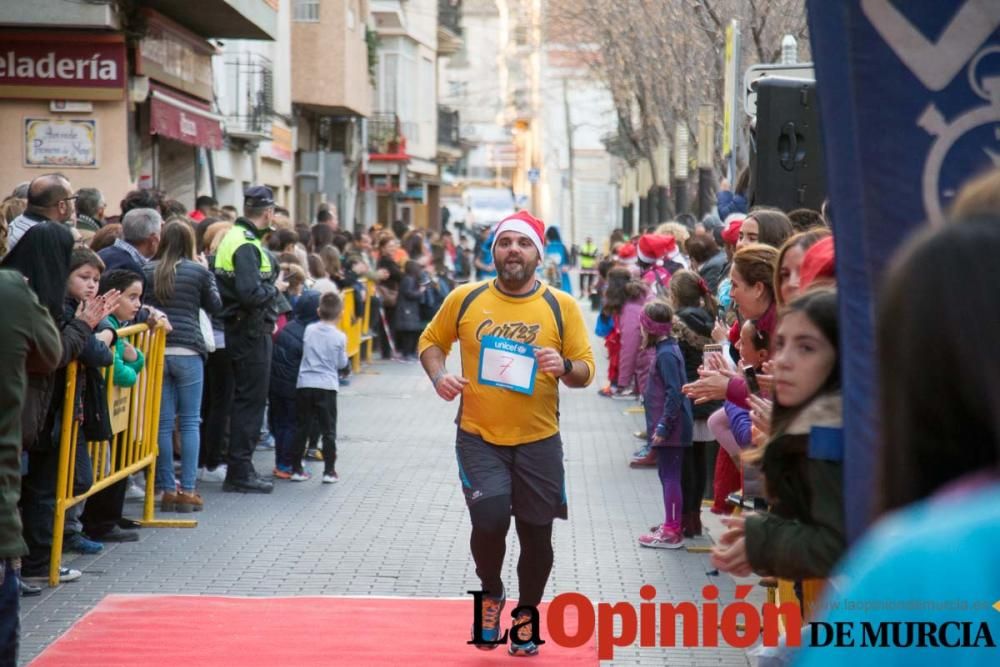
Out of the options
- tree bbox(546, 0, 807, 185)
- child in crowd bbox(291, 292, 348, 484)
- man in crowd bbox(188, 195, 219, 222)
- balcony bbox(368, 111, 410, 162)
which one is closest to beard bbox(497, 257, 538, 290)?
child in crowd bbox(291, 292, 348, 484)

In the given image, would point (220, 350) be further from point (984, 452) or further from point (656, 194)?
point (656, 194)

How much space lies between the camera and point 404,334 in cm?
2733

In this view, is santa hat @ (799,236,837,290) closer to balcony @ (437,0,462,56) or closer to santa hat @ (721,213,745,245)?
santa hat @ (721,213,745,245)

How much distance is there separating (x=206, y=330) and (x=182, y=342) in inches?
13.4

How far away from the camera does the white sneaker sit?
13.5 metres

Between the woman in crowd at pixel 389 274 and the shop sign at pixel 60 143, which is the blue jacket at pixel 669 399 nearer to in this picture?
the shop sign at pixel 60 143

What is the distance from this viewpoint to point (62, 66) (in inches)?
754

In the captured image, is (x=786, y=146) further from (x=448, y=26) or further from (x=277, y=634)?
(x=448, y=26)

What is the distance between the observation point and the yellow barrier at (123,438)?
29.7 feet

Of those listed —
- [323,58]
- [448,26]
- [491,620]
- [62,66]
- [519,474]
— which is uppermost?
[448,26]

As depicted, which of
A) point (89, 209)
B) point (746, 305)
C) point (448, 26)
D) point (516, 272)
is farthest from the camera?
point (448, 26)

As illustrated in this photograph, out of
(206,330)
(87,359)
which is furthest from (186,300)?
(87,359)

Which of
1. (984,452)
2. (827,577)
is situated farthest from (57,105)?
(984,452)

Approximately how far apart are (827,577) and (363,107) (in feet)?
124
